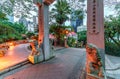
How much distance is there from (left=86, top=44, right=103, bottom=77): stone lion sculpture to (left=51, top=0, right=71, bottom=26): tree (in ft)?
55.5

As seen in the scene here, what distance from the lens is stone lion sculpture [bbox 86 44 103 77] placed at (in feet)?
16.4

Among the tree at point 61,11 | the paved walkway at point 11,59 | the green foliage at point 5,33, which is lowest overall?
the paved walkway at point 11,59

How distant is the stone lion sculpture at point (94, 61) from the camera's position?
16.4 feet

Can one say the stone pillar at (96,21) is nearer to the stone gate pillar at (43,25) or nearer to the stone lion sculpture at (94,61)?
the stone lion sculpture at (94,61)

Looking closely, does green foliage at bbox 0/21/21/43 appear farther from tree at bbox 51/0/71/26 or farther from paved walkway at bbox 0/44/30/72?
paved walkway at bbox 0/44/30/72

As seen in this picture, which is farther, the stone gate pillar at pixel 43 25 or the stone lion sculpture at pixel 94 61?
the stone gate pillar at pixel 43 25

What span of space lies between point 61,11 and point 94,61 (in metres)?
17.5

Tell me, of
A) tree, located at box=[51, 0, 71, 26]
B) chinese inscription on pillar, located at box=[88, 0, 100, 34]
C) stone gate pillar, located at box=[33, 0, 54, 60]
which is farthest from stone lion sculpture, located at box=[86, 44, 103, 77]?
tree, located at box=[51, 0, 71, 26]

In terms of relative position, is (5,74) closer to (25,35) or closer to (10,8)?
(10,8)

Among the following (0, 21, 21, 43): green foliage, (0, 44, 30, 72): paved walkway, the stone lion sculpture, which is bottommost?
(0, 44, 30, 72): paved walkway

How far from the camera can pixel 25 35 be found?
31.8 m

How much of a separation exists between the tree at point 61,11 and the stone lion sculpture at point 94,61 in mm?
16918

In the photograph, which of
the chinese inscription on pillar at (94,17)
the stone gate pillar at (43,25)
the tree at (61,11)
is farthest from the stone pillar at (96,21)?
the tree at (61,11)

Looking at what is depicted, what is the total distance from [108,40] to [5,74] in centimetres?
1440
